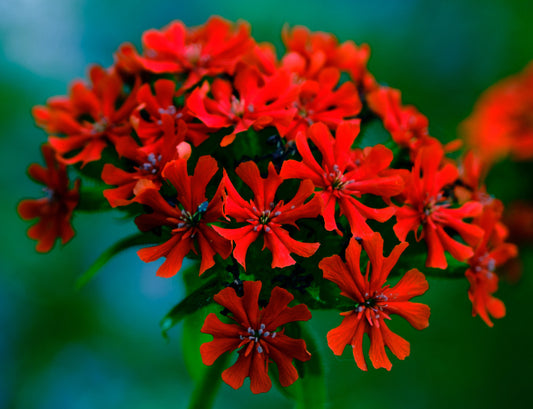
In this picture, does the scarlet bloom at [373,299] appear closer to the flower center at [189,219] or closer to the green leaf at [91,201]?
the flower center at [189,219]

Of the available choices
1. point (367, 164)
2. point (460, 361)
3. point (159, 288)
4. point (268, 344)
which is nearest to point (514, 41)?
point (460, 361)

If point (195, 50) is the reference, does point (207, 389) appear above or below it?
below

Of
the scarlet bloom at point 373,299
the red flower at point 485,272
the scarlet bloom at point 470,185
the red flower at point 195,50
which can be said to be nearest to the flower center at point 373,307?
the scarlet bloom at point 373,299

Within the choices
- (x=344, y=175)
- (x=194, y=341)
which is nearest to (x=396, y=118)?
(x=344, y=175)

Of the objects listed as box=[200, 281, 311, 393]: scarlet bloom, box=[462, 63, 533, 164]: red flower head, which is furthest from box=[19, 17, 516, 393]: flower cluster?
box=[462, 63, 533, 164]: red flower head

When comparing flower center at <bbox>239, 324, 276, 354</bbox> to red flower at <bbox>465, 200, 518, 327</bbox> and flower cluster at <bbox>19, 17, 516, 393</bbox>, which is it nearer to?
flower cluster at <bbox>19, 17, 516, 393</bbox>

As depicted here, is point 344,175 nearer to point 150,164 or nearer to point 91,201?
point 150,164

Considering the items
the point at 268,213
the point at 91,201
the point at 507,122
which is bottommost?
the point at 268,213
